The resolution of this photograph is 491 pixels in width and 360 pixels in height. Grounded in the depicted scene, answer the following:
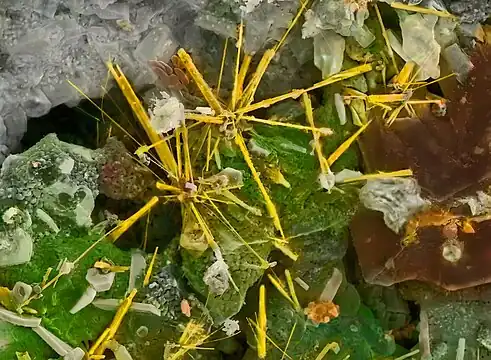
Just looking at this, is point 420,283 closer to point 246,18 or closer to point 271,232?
point 271,232

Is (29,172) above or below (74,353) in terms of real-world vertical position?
above

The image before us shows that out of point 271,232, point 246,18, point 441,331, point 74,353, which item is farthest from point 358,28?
point 74,353

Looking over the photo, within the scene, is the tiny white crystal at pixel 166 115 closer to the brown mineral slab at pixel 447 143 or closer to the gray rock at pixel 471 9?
the brown mineral slab at pixel 447 143

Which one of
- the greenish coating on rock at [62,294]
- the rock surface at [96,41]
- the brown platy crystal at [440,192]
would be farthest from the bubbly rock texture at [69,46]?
the brown platy crystal at [440,192]

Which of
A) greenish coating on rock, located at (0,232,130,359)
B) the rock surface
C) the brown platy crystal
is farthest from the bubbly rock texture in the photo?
the brown platy crystal

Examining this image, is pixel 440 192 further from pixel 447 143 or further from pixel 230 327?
pixel 230 327

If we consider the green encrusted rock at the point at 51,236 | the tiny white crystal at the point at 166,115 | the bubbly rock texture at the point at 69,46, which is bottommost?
the green encrusted rock at the point at 51,236

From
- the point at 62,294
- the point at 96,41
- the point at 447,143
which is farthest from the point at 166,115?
the point at 447,143

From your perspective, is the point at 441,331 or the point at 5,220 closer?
the point at 5,220
